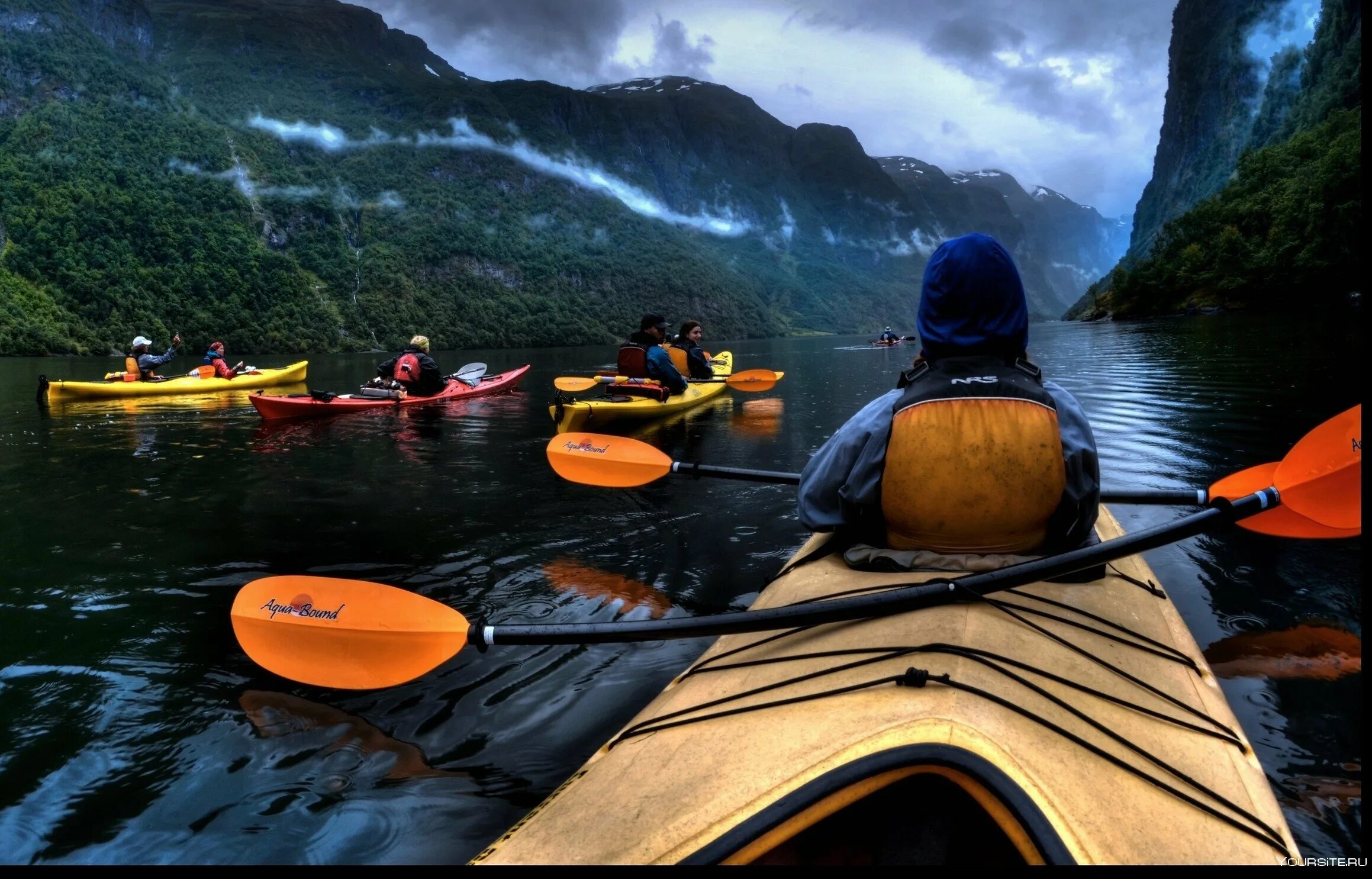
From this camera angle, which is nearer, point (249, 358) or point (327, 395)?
point (327, 395)

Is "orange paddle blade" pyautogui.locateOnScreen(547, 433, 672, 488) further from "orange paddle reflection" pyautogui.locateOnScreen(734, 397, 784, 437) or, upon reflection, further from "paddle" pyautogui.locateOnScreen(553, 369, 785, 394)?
"paddle" pyautogui.locateOnScreen(553, 369, 785, 394)

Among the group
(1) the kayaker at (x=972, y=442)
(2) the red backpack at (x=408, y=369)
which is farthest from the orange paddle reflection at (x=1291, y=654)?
(2) the red backpack at (x=408, y=369)

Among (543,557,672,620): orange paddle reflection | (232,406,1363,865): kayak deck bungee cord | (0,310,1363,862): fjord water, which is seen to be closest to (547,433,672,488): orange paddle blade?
(0,310,1363,862): fjord water

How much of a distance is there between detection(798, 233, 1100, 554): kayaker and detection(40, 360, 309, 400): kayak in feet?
69.4

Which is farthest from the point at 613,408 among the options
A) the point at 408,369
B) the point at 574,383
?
the point at 408,369

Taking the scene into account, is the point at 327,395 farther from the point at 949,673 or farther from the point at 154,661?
the point at 949,673

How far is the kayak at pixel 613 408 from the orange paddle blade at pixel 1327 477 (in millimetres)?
9042

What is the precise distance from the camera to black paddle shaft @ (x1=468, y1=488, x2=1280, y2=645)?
256cm

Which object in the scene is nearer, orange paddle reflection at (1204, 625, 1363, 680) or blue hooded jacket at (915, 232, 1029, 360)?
blue hooded jacket at (915, 232, 1029, 360)

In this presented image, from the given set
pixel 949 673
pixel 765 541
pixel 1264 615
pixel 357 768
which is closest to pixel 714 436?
pixel 765 541

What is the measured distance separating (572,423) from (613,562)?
5834 mm

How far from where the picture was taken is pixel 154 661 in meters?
4.09

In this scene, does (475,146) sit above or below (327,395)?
above

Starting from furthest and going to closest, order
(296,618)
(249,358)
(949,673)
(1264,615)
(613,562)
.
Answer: (249,358)
(613,562)
(1264,615)
(296,618)
(949,673)
